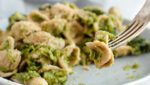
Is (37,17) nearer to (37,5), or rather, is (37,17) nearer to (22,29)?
(22,29)

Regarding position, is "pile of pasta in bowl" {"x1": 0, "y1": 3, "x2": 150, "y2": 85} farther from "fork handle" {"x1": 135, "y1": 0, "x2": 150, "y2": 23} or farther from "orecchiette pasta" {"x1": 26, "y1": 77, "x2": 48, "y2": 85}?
"fork handle" {"x1": 135, "y1": 0, "x2": 150, "y2": 23}

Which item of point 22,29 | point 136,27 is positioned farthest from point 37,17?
point 136,27

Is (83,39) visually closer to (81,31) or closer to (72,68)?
(81,31)

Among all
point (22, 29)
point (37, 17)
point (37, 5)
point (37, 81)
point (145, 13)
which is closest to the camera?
point (37, 81)

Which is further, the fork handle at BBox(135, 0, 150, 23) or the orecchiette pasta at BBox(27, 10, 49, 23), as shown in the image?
the orecchiette pasta at BBox(27, 10, 49, 23)

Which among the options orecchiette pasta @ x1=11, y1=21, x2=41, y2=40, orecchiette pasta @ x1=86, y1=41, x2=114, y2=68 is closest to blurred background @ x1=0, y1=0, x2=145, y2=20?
orecchiette pasta @ x1=11, y1=21, x2=41, y2=40

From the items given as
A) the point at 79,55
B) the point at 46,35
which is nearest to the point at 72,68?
the point at 79,55
